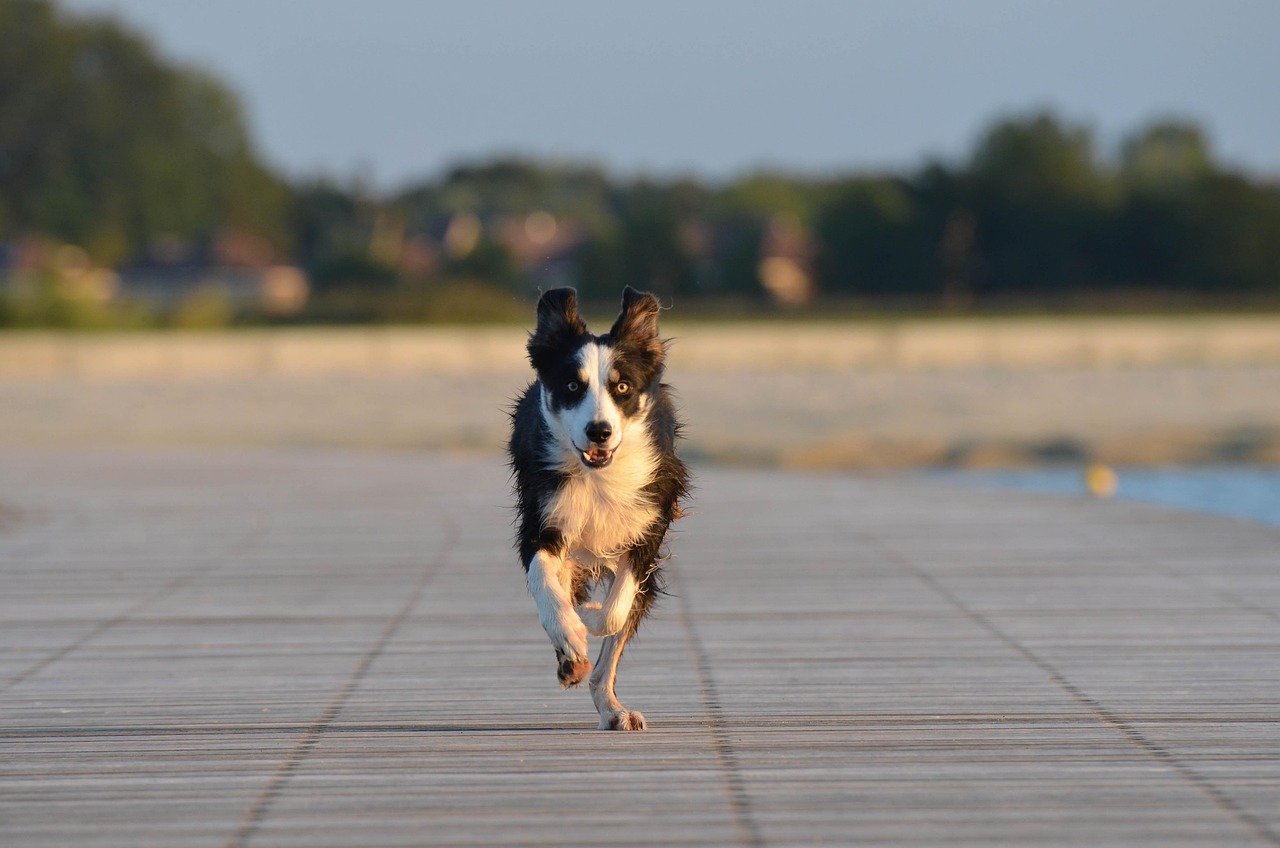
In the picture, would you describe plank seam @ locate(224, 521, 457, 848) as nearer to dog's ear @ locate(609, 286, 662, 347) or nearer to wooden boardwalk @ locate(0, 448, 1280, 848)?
wooden boardwalk @ locate(0, 448, 1280, 848)

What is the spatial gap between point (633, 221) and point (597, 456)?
61.0 metres

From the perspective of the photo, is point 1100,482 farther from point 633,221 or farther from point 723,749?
point 633,221

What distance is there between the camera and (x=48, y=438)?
23375 millimetres

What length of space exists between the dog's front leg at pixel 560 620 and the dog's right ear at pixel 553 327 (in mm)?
754

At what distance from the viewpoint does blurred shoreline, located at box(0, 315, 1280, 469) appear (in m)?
20.8

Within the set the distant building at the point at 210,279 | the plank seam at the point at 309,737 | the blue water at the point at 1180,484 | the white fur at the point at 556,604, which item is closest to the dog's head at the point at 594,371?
the white fur at the point at 556,604

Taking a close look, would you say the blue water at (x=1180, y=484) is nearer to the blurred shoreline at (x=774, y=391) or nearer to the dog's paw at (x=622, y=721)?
the blurred shoreline at (x=774, y=391)

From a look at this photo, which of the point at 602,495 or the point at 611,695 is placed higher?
the point at 602,495

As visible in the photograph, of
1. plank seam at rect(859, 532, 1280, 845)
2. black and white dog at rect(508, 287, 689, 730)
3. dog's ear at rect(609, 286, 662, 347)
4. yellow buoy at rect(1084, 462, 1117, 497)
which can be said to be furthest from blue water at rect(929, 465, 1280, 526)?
dog's ear at rect(609, 286, 662, 347)

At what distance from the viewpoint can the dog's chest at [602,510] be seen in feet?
20.6

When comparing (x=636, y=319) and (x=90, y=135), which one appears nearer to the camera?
(x=636, y=319)

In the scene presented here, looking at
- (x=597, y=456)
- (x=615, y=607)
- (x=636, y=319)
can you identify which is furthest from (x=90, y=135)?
(x=597, y=456)

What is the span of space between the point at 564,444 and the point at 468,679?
63.5 inches

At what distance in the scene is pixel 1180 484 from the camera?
18.0 metres
